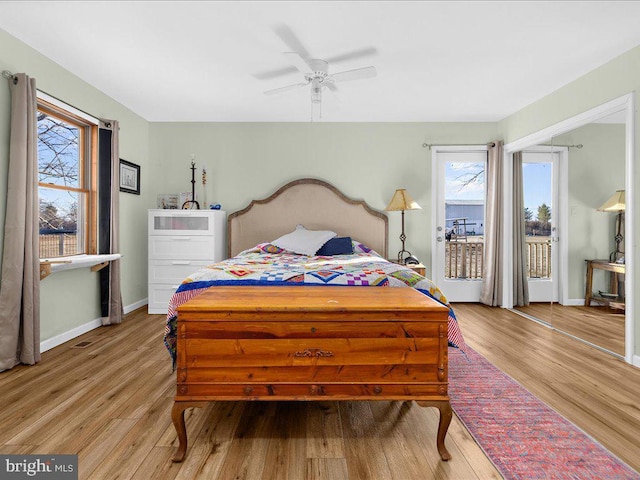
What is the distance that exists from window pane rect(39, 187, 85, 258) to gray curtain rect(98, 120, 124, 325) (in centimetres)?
20

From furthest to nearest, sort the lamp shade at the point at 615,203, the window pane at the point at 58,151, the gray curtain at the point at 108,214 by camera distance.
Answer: the gray curtain at the point at 108,214 → the window pane at the point at 58,151 → the lamp shade at the point at 615,203

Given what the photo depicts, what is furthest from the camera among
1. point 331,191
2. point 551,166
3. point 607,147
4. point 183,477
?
point 331,191

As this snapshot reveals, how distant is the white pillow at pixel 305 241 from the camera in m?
3.96

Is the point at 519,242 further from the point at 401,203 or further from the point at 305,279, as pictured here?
the point at 305,279

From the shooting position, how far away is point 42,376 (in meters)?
2.50

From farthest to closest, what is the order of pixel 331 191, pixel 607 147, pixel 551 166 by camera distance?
pixel 331 191
pixel 551 166
pixel 607 147

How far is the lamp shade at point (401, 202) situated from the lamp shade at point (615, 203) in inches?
69.0

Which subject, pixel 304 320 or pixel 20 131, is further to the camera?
pixel 20 131

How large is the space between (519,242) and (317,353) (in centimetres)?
377

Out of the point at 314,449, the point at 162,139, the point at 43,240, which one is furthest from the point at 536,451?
the point at 162,139

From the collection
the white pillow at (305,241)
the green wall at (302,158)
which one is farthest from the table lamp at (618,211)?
the white pillow at (305,241)

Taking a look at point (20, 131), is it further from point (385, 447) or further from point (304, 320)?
point (385, 447)

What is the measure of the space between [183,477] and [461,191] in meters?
4.51

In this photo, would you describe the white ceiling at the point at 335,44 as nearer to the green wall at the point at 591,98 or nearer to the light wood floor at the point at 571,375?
the green wall at the point at 591,98
